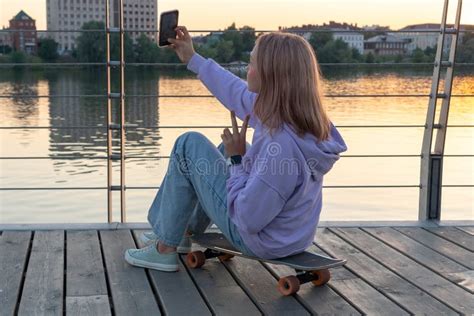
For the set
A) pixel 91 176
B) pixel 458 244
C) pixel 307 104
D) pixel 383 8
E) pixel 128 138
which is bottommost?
pixel 91 176

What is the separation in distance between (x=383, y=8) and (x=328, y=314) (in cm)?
270

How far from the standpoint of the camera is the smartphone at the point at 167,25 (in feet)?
8.14

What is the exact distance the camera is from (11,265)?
8.34ft

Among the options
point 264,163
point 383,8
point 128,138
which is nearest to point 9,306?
point 264,163

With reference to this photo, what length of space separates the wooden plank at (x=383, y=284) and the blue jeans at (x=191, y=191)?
1.51 ft

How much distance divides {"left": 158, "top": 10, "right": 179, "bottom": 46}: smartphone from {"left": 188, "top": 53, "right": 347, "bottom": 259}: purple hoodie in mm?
439

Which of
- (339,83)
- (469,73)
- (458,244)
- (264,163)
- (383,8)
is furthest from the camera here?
(383,8)

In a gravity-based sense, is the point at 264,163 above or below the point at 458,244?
above

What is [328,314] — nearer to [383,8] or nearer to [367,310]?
[367,310]

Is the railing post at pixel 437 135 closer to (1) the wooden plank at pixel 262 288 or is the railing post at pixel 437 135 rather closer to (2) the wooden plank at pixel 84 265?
(1) the wooden plank at pixel 262 288

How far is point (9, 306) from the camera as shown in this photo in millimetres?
2160

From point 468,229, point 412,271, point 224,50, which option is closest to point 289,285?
point 412,271

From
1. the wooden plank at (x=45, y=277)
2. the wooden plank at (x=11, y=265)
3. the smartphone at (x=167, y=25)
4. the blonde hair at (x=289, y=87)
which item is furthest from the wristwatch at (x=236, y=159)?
the wooden plank at (x=11, y=265)

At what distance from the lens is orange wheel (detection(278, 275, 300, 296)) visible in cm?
228
